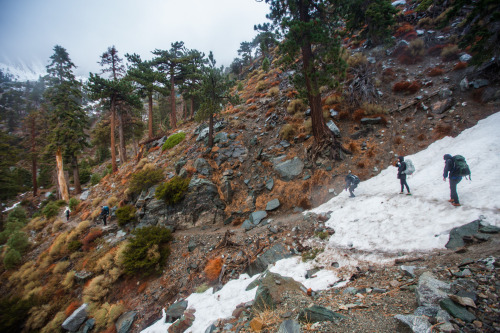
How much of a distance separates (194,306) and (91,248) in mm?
9718

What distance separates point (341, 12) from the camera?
995 centimetres

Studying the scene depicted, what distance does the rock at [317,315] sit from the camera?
10.3 feet

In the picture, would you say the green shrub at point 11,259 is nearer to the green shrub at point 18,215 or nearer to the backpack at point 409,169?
the green shrub at point 18,215

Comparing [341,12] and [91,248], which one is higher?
[341,12]

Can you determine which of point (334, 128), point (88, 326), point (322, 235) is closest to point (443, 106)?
point (334, 128)

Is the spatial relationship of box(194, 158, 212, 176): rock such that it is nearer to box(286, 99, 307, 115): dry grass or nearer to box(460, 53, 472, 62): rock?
box(286, 99, 307, 115): dry grass

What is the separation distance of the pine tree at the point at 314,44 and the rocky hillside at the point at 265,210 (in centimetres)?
164

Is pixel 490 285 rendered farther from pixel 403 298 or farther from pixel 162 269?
pixel 162 269

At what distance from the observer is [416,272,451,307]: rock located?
282 cm

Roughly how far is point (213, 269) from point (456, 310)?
7.26 m

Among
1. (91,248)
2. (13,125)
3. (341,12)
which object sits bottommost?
(91,248)

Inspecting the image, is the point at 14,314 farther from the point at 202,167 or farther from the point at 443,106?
the point at 443,106

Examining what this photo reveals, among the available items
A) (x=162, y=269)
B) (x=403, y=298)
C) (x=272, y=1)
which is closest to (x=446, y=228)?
(x=403, y=298)

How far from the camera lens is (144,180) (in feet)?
43.0
